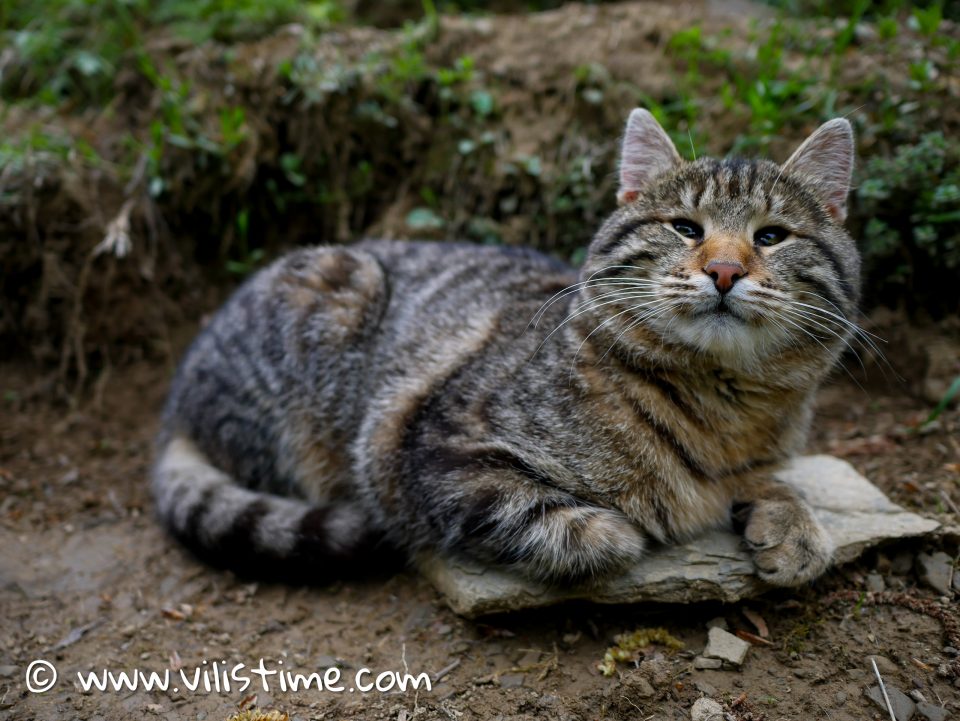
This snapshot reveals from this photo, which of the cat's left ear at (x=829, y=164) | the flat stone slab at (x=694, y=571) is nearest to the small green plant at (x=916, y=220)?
the cat's left ear at (x=829, y=164)

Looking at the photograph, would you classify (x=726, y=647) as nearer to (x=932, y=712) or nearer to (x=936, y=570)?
(x=932, y=712)

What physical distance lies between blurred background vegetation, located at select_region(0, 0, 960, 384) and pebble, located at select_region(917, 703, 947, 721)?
229cm

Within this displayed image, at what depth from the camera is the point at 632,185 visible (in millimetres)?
3207

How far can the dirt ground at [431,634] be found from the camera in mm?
2674

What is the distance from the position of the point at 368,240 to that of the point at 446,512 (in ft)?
6.76

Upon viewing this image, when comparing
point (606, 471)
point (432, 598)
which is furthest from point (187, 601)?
point (606, 471)

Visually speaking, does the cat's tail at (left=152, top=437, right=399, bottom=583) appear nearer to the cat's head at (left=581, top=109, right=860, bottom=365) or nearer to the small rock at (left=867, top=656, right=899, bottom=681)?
the cat's head at (left=581, top=109, right=860, bottom=365)

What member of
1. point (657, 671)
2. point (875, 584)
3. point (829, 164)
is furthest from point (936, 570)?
point (829, 164)

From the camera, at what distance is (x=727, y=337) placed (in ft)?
8.80

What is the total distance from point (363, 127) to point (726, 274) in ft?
9.80

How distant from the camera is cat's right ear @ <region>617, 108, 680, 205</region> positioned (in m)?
3.15

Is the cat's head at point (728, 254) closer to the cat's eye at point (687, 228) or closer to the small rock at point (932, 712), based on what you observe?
the cat's eye at point (687, 228)

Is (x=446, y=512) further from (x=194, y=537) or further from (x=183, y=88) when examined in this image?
(x=183, y=88)

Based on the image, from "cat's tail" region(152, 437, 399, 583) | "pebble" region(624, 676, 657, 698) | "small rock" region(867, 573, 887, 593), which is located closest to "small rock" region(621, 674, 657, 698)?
"pebble" region(624, 676, 657, 698)
